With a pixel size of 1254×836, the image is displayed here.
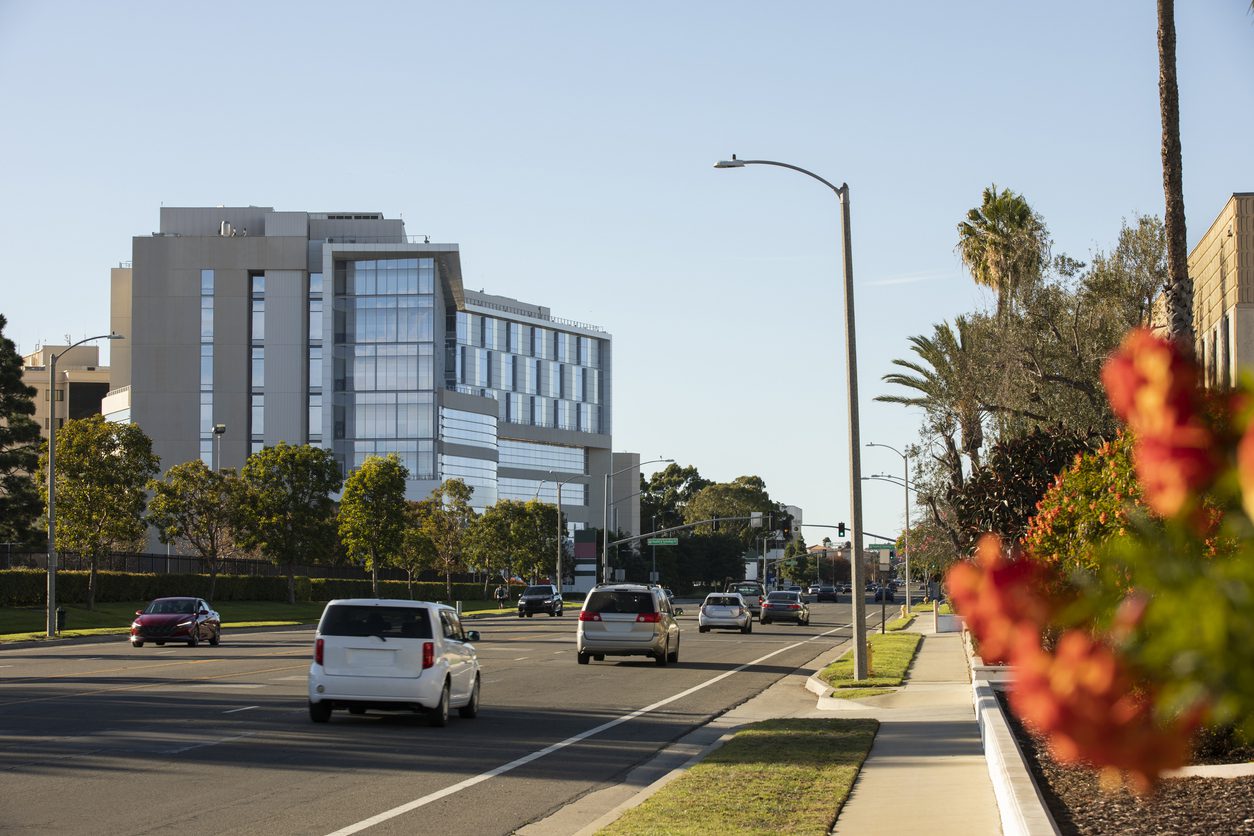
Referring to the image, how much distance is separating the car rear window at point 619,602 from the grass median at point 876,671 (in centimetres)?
413

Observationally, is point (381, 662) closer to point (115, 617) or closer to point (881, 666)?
point (881, 666)

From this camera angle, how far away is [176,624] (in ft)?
136

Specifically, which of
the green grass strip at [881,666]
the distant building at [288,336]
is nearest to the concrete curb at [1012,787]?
the green grass strip at [881,666]

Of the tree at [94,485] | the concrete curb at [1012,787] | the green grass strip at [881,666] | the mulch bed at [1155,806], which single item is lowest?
the green grass strip at [881,666]

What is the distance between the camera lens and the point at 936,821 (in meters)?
11.2

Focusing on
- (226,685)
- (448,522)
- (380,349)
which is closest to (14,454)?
(226,685)

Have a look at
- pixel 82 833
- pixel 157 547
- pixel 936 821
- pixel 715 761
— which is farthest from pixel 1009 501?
pixel 157 547

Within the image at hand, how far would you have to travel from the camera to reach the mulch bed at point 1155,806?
31.6 ft

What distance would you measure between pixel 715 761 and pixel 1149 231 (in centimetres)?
2008

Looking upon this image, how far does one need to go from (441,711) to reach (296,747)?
3.00 meters

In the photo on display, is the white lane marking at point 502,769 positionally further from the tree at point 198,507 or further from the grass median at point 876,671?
the tree at point 198,507

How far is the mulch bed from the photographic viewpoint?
31.6 ft

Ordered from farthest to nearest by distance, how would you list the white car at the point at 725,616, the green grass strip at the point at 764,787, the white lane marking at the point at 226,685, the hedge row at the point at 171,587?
the hedge row at the point at 171,587, the white car at the point at 725,616, the white lane marking at the point at 226,685, the green grass strip at the point at 764,787

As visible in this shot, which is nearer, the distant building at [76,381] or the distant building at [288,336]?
the distant building at [288,336]
